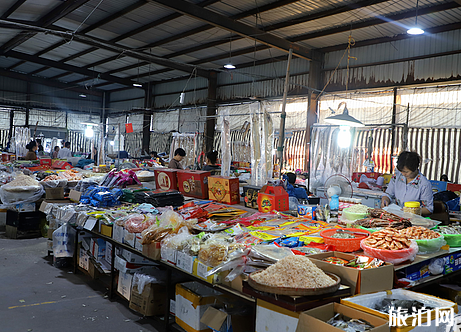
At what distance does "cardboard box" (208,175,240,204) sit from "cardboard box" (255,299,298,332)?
7.98 ft

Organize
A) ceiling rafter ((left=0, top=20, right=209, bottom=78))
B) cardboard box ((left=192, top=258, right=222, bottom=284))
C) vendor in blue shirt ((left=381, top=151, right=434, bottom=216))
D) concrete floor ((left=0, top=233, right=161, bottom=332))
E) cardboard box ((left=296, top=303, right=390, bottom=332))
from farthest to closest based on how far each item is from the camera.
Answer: ceiling rafter ((left=0, top=20, right=209, bottom=78)) < vendor in blue shirt ((left=381, top=151, right=434, bottom=216)) < concrete floor ((left=0, top=233, right=161, bottom=332)) < cardboard box ((left=192, top=258, right=222, bottom=284)) < cardboard box ((left=296, top=303, right=390, bottom=332))

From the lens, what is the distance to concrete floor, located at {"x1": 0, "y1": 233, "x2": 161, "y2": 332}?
3.42 metres

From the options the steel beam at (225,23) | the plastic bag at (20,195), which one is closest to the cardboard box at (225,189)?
the plastic bag at (20,195)

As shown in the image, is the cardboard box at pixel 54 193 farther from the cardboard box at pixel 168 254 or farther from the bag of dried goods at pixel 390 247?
the bag of dried goods at pixel 390 247

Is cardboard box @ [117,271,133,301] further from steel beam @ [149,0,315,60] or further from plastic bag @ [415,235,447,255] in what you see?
steel beam @ [149,0,315,60]

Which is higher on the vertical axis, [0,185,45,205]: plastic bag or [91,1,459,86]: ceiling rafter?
[91,1,459,86]: ceiling rafter

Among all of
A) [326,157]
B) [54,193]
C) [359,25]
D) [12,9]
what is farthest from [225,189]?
[12,9]

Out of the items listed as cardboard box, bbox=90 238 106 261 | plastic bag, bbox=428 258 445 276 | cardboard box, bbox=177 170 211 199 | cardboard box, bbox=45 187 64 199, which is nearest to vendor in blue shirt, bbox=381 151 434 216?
plastic bag, bbox=428 258 445 276

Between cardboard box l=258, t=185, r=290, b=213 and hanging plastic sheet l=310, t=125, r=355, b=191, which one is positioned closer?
cardboard box l=258, t=185, r=290, b=213

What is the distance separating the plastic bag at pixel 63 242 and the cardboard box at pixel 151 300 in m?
1.90

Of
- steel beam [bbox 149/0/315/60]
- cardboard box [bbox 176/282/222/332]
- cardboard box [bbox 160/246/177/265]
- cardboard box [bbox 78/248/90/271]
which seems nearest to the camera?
cardboard box [bbox 176/282/222/332]

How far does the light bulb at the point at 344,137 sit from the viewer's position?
6.37 meters

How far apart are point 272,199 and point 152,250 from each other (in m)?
1.45

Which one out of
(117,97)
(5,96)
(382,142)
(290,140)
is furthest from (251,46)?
(5,96)
